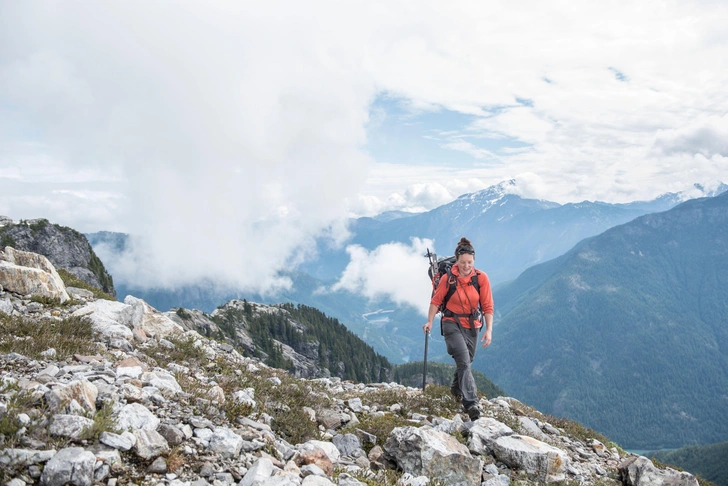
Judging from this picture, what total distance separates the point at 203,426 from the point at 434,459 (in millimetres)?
3769

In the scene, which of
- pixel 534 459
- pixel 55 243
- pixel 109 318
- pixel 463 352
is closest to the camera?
pixel 534 459

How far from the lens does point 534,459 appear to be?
760 cm

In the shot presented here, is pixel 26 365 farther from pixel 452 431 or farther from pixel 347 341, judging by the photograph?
pixel 347 341

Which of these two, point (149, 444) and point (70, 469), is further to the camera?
point (149, 444)

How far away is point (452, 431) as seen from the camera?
862 cm

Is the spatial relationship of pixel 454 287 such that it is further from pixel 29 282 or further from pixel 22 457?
pixel 29 282

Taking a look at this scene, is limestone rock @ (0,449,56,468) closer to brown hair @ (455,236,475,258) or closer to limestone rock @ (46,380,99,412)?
limestone rock @ (46,380,99,412)

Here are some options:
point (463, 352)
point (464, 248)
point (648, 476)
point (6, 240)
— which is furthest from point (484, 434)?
point (6, 240)

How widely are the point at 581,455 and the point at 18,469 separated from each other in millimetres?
11402

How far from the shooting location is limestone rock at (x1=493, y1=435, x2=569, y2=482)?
755 cm

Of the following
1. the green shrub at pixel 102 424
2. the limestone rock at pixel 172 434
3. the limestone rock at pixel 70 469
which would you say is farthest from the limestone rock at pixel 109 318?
the limestone rock at pixel 70 469

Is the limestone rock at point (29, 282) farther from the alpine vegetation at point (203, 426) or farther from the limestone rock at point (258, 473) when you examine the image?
the limestone rock at point (258, 473)

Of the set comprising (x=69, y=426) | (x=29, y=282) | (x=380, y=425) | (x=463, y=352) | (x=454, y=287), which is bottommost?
(x=380, y=425)

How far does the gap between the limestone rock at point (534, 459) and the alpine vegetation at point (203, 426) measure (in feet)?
0.07
